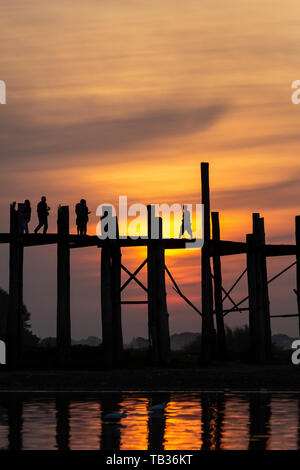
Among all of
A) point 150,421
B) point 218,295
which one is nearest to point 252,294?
point 218,295

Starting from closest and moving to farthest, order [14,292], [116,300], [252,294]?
[14,292] < [116,300] < [252,294]

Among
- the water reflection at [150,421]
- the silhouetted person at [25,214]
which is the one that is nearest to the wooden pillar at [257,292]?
the silhouetted person at [25,214]

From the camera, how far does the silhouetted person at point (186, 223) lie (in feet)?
109

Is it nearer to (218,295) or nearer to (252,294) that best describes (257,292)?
(252,294)

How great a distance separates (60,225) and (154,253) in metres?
3.01

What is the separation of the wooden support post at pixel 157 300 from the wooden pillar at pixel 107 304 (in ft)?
3.80

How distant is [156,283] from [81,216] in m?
2.89

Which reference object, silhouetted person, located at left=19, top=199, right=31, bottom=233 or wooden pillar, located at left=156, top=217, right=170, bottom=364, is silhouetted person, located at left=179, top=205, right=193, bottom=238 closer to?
wooden pillar, located at left=156, top=217, right=170, bottom=364

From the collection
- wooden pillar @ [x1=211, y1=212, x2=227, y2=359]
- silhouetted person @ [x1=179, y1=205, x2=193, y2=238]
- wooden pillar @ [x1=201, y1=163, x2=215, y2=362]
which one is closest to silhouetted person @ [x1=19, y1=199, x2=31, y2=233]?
silhouetted person @ [x1=179, y1=205, x2=193, y2=238]

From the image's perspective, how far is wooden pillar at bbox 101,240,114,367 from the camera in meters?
31.7

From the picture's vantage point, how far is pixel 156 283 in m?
31.9

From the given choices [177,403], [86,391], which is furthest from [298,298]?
[177,403]

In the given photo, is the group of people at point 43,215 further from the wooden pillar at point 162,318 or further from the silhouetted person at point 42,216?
the wooden pillar at point 162,318
